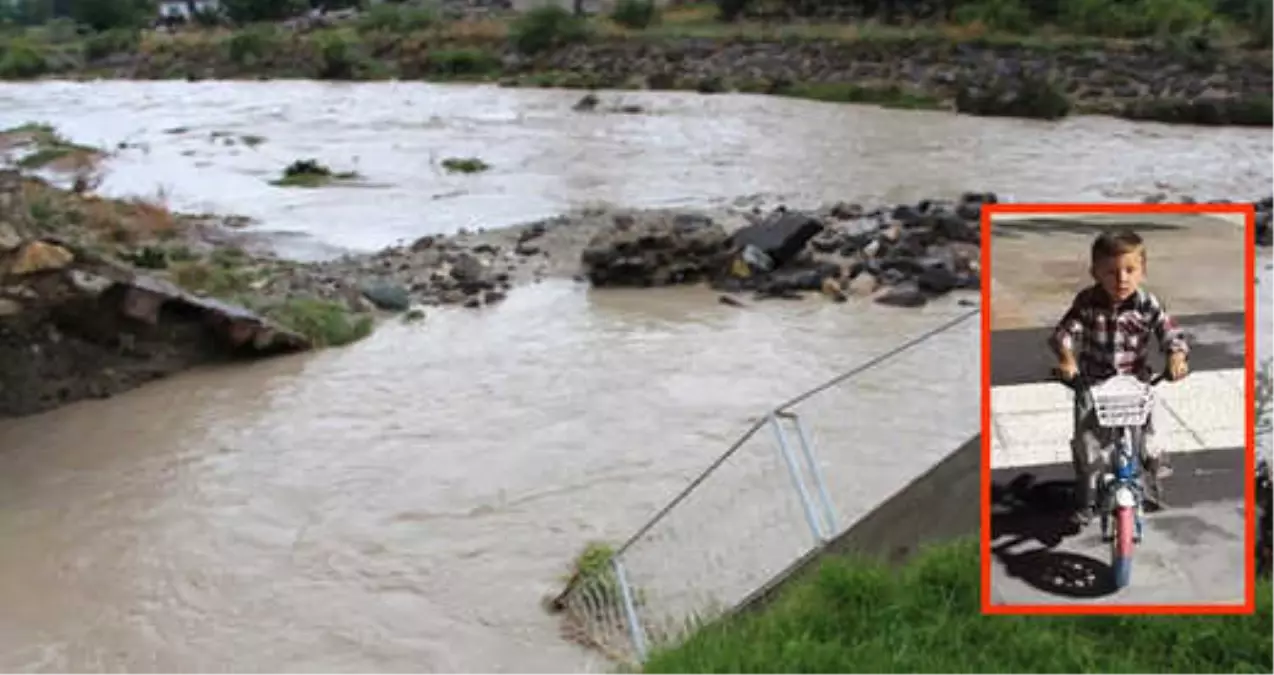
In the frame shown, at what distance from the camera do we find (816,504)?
20.6 feet

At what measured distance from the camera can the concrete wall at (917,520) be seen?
17.2 feet

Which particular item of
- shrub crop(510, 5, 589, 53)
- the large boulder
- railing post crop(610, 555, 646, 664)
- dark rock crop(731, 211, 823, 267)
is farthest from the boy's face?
shrub crop(510, 5, 589, 53)

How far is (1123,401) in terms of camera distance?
2965 millimetres

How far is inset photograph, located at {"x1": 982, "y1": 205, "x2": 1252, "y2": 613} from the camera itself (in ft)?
9.71

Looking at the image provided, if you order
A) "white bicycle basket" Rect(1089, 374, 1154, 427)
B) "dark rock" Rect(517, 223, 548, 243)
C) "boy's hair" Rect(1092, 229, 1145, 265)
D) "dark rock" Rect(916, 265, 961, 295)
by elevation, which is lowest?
"dark rock" Rect(916, 265, 961, 295)

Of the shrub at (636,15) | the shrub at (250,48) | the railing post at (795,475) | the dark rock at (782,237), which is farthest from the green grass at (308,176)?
the shrub at (250,48)

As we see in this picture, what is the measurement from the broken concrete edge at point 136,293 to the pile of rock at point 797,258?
4.34 metres

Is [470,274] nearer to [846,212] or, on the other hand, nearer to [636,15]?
[846,212]

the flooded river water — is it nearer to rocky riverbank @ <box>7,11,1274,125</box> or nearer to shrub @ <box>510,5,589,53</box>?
rocky riverbank @ <box>7,11,1274,125</box>

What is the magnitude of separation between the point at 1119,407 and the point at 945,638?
5.73ft

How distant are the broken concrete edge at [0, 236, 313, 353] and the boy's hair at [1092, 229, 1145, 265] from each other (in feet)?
34.6

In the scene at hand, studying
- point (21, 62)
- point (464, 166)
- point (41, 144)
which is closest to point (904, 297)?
point (464, 166)

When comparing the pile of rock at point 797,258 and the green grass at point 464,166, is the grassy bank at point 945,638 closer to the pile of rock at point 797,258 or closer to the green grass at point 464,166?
the pile of rock at point 797,258

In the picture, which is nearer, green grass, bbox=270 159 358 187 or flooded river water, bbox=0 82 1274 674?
flooded river water, bbox=0 82 1274 674
